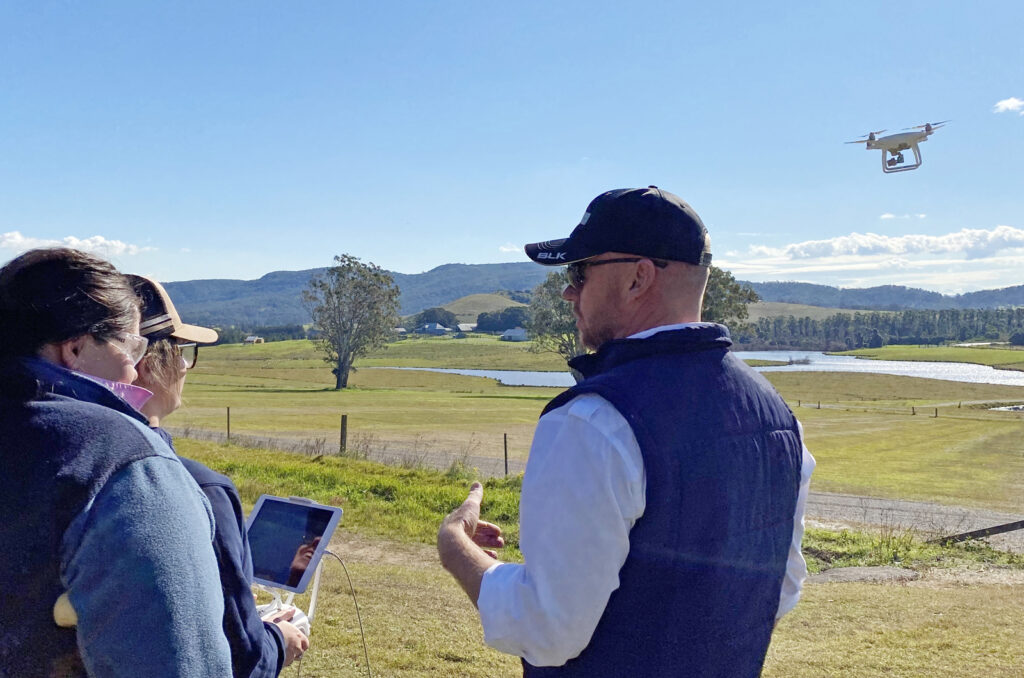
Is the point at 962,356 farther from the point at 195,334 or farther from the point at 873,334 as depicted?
the point at 195,334

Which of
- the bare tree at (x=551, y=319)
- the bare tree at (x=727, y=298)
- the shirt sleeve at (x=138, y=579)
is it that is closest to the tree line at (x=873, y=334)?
the bare tree at (x=551, y=319)

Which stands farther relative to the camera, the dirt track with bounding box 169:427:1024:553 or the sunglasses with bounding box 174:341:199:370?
the dirt track with bounding box 169:427:1024:553

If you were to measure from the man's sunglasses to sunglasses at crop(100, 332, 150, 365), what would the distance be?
3.92 feet

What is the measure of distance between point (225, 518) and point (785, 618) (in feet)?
22.2

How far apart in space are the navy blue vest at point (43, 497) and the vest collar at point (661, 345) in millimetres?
1102

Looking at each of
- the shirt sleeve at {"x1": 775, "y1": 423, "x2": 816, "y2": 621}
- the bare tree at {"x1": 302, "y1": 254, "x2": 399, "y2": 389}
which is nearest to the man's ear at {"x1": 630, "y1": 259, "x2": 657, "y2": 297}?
the shirt sleeve at {"x1": 775, "y1": 423, "x2": 816, "y2": 621}

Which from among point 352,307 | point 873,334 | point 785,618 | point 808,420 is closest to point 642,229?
point 785,618

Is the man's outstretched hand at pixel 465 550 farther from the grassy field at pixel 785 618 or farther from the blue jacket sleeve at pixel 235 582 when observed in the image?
the grassy field at pixel 785 618

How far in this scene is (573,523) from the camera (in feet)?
5.60

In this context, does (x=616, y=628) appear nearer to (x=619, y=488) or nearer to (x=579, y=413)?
(x=619, y=488)

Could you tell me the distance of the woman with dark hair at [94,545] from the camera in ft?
4.99

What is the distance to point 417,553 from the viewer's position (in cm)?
1034

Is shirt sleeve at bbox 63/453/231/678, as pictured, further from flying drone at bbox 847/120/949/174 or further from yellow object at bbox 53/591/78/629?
flying drone at bbox 847/120/949/174

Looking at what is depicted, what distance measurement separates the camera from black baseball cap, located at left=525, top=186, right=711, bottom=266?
6.92ft
